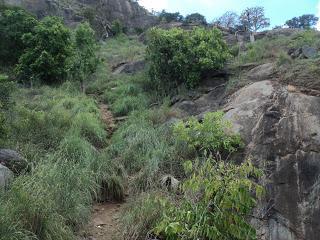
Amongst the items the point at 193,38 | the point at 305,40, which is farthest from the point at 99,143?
the point at 305,40

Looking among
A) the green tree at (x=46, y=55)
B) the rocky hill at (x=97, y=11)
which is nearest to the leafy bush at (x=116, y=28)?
the rocky hill at (x=97, y=11)

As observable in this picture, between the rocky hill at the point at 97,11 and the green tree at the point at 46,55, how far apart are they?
1439 cm

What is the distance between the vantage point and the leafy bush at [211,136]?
988cm

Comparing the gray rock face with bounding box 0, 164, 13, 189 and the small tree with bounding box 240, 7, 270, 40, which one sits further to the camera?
the small tree with bounding box 240, 7, 270, 40

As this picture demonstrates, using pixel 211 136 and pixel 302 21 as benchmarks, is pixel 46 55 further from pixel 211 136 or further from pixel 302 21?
pixel 302 21

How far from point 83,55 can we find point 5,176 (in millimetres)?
11537

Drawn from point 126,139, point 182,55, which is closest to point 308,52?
point 182,55

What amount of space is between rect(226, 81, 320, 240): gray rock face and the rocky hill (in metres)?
25.0

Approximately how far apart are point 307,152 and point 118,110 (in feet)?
26.5

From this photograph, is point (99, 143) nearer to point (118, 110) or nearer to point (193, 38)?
point (118, 110)

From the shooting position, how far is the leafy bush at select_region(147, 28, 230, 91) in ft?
51.7

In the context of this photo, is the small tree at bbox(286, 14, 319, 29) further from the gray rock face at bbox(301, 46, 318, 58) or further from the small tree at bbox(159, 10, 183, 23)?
the gray rock face at bbox(301, 46, 318, 58)

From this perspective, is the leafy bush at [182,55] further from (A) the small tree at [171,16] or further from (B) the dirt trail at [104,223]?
(A) the small tree at [171,16]

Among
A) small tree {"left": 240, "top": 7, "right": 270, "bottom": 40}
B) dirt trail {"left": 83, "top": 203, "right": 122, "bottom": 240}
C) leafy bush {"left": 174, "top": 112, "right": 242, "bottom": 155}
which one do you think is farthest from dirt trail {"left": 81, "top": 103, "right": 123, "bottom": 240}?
small tree {"left": 240, "top": 7, "right": 270, "bottom": 40}
